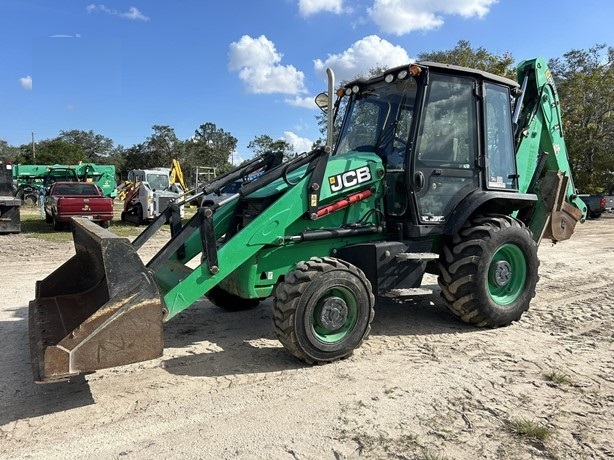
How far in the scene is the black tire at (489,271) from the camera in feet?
17.1

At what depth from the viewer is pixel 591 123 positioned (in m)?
29.5

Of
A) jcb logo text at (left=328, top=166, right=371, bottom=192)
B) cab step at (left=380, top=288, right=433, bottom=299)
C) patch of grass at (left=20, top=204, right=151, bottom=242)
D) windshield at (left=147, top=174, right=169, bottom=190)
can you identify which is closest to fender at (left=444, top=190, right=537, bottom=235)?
cab step at (left=380, top=288, right=433, bottom=299)

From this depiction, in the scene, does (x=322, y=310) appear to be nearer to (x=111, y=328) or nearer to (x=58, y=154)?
(x=111, y=328)

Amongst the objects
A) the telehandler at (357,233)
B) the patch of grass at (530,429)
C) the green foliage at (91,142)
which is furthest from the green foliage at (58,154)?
the patch of grass at (530,429)

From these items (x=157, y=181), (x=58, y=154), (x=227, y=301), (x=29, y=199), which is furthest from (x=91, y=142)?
(x=227, y=301)

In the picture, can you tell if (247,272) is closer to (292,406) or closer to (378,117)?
(292,406)

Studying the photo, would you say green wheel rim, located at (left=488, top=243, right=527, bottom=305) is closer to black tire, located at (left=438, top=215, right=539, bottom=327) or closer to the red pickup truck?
black tire, located at (left=438, top=215, right=539, bottom=327)

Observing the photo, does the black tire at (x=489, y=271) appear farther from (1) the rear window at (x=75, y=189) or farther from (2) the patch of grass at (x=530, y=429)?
(1) the rear window at (x=75, y=189)

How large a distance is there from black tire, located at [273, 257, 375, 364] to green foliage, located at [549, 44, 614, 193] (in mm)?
28108

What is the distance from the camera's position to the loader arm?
21.4ft

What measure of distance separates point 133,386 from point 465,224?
147 inches

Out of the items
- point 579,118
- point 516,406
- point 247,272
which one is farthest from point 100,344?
point 579,118

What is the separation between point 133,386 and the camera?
4.00 metres

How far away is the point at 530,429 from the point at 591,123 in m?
31.3
